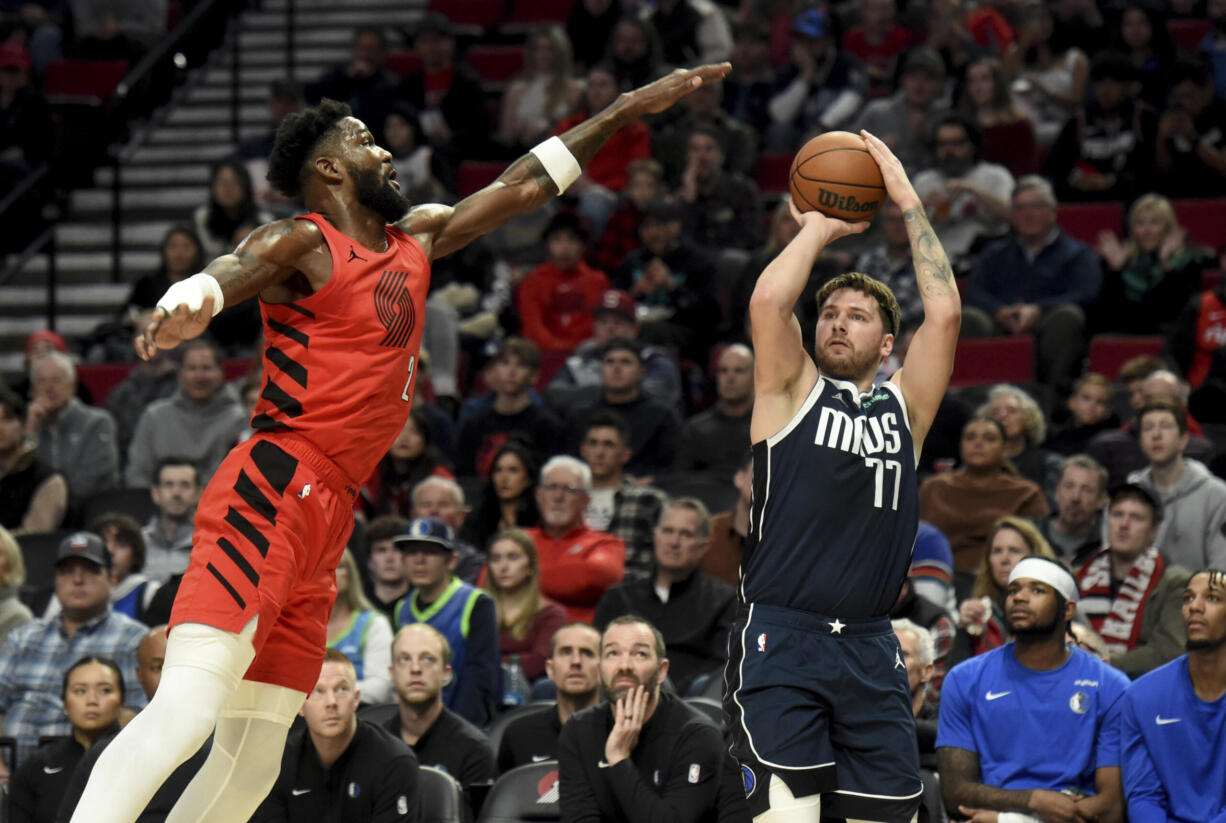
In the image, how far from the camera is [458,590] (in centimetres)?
850

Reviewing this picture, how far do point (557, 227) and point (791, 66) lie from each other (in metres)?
3.11

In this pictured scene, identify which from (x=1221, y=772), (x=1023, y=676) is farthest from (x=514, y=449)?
(x=1221, y=772)

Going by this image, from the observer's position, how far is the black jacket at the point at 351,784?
6832mm

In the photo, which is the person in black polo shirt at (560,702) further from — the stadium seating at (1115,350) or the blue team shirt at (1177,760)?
the stadium seating at (1115,350)

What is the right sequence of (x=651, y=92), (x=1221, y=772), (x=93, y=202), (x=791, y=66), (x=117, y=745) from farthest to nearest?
1. (x=93, y=202)
2. (x=791, y=66)
3. (x=1221, y=772)
4. (x=651, y=92)
5. (x=117, y=745)

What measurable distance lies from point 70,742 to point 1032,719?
166 inches

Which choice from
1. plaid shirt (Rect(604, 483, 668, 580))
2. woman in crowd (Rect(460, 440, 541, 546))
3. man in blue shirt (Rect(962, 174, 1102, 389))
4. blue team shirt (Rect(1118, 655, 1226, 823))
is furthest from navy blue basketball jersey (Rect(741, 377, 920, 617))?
man in blue shirt (Rect(962, 174, 1102, 389))

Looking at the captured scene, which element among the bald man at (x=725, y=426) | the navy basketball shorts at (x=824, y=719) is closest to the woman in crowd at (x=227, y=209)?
the bald man at (x=725, y=426)

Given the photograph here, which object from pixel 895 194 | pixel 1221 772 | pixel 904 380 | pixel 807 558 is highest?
pixel 895 194

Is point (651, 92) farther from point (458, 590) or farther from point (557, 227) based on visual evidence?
point (557, 227)

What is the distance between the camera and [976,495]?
9227 mm

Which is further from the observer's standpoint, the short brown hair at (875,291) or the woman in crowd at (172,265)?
the woman in crowd at (172,265)

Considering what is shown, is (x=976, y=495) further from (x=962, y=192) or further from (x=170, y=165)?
(x=170, y=165)

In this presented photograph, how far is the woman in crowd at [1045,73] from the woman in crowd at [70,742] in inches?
332
